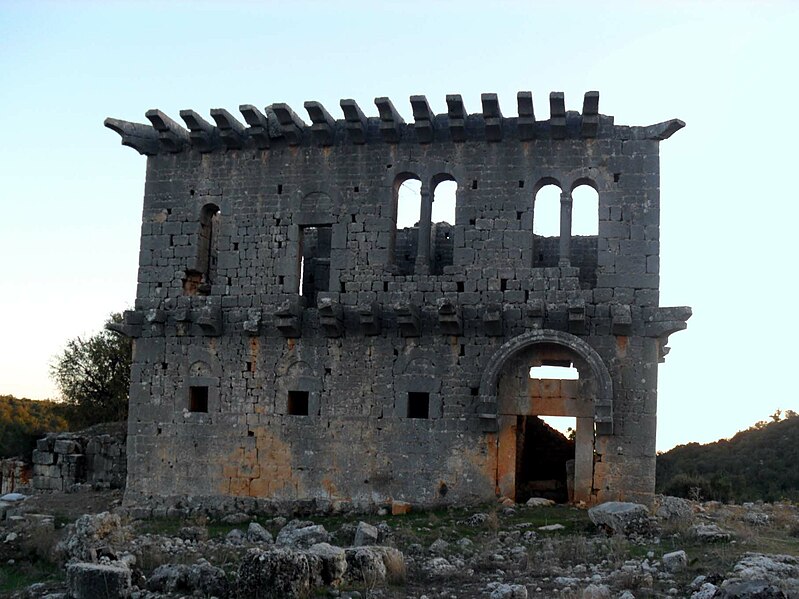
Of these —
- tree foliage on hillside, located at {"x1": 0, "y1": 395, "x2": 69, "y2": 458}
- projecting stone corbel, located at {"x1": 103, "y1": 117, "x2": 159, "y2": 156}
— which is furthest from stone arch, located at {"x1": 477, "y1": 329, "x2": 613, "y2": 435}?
tree foliage on hillside, located at {"x1": 0, "y1": 395, "x2": 69, "y2": 458}

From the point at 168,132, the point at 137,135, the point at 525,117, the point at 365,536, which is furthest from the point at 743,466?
the point at 137,135

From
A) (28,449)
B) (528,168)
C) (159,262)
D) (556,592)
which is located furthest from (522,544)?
(28,449)

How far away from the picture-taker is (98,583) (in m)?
9.86

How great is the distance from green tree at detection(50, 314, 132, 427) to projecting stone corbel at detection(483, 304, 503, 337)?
14.2 metres

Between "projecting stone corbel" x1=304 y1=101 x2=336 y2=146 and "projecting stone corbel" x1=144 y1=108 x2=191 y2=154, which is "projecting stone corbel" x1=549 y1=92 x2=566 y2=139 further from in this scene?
"projecting stone corbel" x1=144 y1=108 x2=191 y2=154

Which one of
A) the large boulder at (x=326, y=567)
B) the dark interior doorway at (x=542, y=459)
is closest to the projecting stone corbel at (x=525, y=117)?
the dark interior doorway at (x=542, y=459)

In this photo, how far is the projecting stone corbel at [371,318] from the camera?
16422 mm

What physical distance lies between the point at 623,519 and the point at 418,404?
180 inches

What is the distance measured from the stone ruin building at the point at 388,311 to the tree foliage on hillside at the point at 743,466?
6955 millimetres

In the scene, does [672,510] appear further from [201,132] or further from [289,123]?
[201,132]

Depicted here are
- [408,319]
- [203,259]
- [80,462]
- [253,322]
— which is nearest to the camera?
[408,319]

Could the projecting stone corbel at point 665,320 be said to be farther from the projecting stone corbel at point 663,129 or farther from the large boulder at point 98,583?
the large boulder at point 98,583

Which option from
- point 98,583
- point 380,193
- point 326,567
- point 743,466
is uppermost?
point 380,193

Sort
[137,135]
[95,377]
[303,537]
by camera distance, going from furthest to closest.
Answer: [95,377] → [137,135] → [303,537]
